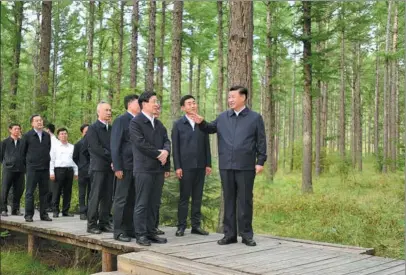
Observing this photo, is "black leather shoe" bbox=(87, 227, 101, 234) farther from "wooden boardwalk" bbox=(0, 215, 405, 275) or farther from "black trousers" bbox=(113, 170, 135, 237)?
"black trousers" bbox=(113, 170, 135, 237)

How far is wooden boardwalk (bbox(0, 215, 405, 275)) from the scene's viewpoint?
16.1 ft

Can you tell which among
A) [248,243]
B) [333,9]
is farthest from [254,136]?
[333,9]

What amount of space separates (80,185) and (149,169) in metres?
3.70

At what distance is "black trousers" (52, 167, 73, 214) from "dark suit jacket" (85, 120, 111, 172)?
9.56ft

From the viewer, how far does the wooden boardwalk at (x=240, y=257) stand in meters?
4.92

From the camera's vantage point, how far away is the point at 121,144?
264 inches

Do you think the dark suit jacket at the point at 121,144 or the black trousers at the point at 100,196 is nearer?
the dark suit jacket at the point at 121,144

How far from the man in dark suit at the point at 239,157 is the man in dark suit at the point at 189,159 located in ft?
2.20

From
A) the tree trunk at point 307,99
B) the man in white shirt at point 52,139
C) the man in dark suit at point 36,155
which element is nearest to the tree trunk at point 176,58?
the tree trunk at point 307,99

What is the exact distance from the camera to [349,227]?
9.77m

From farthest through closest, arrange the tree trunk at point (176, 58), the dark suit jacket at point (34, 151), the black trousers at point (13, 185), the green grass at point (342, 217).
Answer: the tree trunk at point (176, 58)
the black trousers at point (13, 185)
the green grass at point (342, 217)
the dark suit jacket at point (34, 151)

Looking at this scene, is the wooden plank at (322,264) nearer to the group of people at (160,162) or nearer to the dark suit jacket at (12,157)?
the group of people at (160,162)

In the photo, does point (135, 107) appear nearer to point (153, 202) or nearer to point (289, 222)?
point (153, 202)

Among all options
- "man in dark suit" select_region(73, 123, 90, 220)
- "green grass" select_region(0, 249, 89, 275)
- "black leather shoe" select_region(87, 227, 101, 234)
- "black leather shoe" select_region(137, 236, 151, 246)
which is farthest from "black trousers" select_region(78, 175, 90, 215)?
"black leather shoe" select_region(137, 236, 151, 246)
